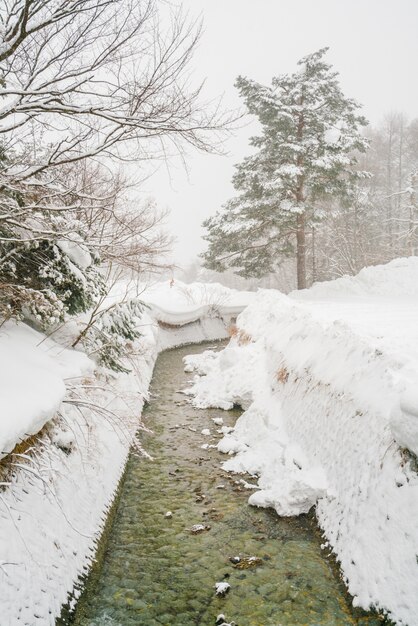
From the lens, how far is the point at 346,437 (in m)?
5.27

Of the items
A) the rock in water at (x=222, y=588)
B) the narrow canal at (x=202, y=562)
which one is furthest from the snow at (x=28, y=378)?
the rock in water at (x=222, y=588)

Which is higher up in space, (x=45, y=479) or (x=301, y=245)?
(x=301, y=245)

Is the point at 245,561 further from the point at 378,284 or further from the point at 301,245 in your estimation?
the point at 301,245

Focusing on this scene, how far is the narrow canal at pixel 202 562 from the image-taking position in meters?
4.02

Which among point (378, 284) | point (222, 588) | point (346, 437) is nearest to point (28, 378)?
point (222, 588)

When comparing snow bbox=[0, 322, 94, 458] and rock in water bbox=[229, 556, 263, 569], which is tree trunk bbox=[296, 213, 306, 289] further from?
rock in water bbox=[229, 556, 263, 569]

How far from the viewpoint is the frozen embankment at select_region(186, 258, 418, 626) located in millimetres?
3756

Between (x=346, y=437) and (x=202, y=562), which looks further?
(x=346, y=437)

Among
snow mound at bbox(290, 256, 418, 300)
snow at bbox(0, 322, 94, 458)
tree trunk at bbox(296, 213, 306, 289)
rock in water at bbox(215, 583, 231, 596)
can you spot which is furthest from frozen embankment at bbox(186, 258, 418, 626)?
tree trunk at bbox(296, 213, 306, 289)

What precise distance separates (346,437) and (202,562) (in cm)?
248

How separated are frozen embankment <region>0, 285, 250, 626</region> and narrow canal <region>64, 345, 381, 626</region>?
42cm

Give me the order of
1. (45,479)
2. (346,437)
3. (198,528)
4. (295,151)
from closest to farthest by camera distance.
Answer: (45,479) → (346,437) → (198,528) → (295,151)

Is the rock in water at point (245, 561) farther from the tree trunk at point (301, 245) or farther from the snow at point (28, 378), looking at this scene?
the tree trunk at point (301, 245)

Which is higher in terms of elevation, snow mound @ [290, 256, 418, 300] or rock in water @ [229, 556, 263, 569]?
snow mound @ [290, 256, 418, 300]
